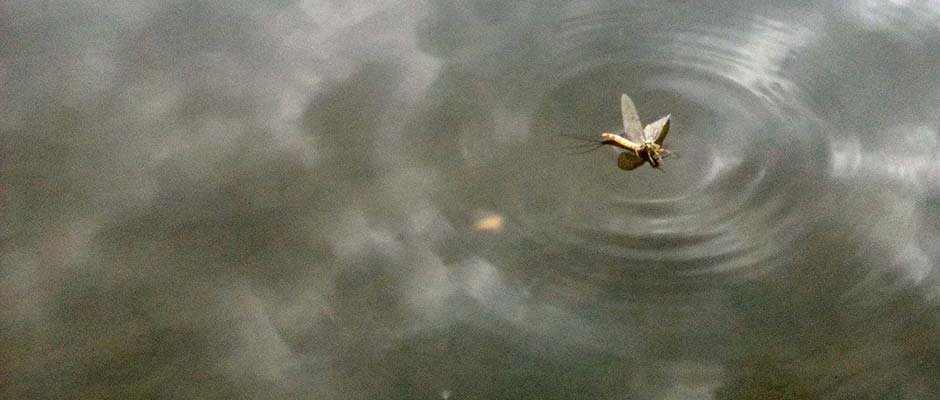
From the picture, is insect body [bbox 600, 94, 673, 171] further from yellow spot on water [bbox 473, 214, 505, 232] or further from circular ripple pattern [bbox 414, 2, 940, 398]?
yellow spot on water [bbox 473, 214, 505, 232]

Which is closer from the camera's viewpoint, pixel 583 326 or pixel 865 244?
pixel 583 326

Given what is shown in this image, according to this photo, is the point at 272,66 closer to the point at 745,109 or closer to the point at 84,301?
the point at 84,301

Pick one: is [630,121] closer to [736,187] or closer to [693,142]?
[693,142]

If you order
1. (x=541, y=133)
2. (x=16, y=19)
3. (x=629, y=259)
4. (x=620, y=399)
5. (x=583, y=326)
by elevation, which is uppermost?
(x=16, y=19)

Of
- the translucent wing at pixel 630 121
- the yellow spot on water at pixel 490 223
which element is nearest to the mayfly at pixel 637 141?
the translucent wing at pixel 630 121

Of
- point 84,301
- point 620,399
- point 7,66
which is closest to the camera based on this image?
point 620,399

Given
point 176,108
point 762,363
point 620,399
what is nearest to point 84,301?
point 176,108
